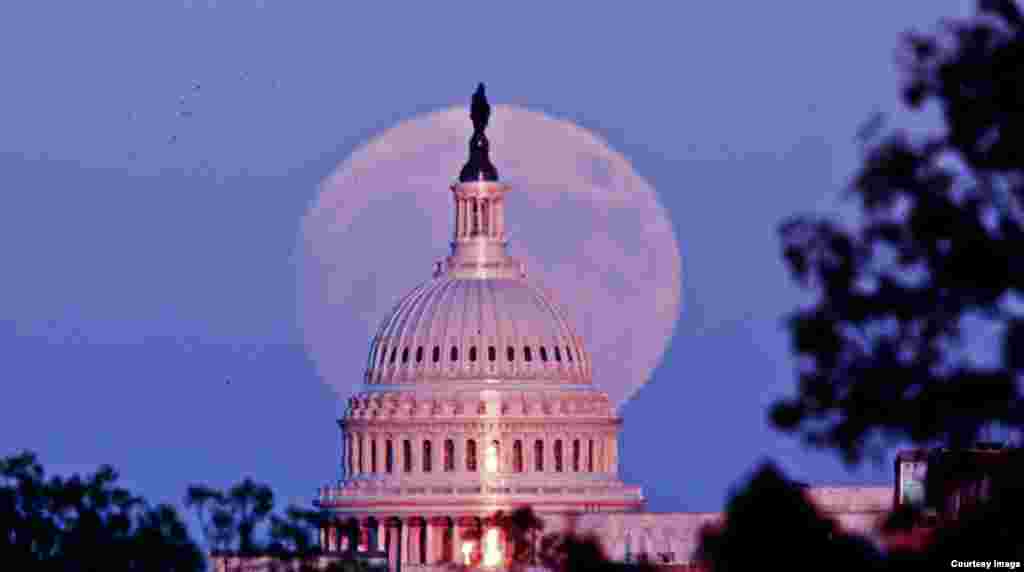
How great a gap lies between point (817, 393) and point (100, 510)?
126328 millimetres

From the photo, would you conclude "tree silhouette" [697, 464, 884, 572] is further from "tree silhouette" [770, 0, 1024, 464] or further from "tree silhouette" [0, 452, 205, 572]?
"tree silhouette" [0, 452, 205, 572]

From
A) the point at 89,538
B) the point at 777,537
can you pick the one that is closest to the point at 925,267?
the point at 777,537

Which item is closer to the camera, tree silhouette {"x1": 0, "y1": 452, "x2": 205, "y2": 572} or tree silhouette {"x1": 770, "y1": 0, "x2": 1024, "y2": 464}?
tree silhouette {"x1": 770, "y1": 0, "x2": 1024, "y2": 464}

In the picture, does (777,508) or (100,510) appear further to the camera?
(100,510)

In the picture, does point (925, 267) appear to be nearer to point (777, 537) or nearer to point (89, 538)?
point (777, 537)

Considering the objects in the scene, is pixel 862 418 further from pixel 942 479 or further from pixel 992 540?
pixel 942 479

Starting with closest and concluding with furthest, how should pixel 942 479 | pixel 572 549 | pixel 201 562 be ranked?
pixel 572 549, pixel 942 479, pixel 201 562

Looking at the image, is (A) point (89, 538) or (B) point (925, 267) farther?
(A) point (89, 538)

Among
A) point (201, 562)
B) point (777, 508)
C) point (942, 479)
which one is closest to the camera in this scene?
point (777, 508)

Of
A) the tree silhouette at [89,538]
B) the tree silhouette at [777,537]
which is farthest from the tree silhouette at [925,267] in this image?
the tree silhouette at [89,538]

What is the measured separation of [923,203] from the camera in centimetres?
7244

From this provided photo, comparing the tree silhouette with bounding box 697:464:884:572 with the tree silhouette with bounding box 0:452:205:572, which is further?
the tree silhouette with bounding box 0:452:205:572

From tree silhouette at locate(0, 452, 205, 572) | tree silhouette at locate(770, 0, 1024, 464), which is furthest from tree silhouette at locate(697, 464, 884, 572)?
tree silhouette at locate(0, 452, 205, 572)

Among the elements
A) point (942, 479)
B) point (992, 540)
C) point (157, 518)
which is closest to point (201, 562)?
point (157, 518)
